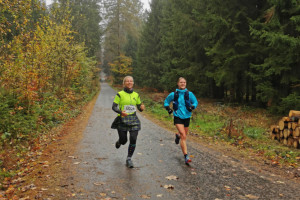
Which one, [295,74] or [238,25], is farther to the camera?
[238,25]

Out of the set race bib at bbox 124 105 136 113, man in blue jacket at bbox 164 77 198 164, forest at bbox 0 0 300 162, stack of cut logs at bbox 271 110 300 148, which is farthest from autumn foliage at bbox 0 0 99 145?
stack of cut logs at bbox 271 110 300 148

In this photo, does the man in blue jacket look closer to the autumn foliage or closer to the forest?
the autumn foliage

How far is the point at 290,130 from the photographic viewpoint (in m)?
8.22

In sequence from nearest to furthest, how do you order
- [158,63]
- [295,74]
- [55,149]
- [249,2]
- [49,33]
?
1. [55,149]
2. [295,74]
3. [49,33]
4. [249,2]
5. [158,63]

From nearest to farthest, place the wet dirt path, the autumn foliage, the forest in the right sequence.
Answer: the wet dirt path, the autumn foliage, the forest

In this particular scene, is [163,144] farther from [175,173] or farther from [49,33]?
[49,33]

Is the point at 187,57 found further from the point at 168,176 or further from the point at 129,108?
the point at 168,176

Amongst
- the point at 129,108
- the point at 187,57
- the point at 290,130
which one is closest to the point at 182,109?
the point at 129,108

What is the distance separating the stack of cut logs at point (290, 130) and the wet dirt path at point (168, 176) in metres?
3.13

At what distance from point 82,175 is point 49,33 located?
11.0 m

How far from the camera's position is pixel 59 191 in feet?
14.0

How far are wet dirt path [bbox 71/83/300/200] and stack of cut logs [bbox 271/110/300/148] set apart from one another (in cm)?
313

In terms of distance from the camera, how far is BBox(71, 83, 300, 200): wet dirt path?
4.27 meters

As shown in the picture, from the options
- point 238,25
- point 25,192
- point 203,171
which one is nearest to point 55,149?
point 25,192
